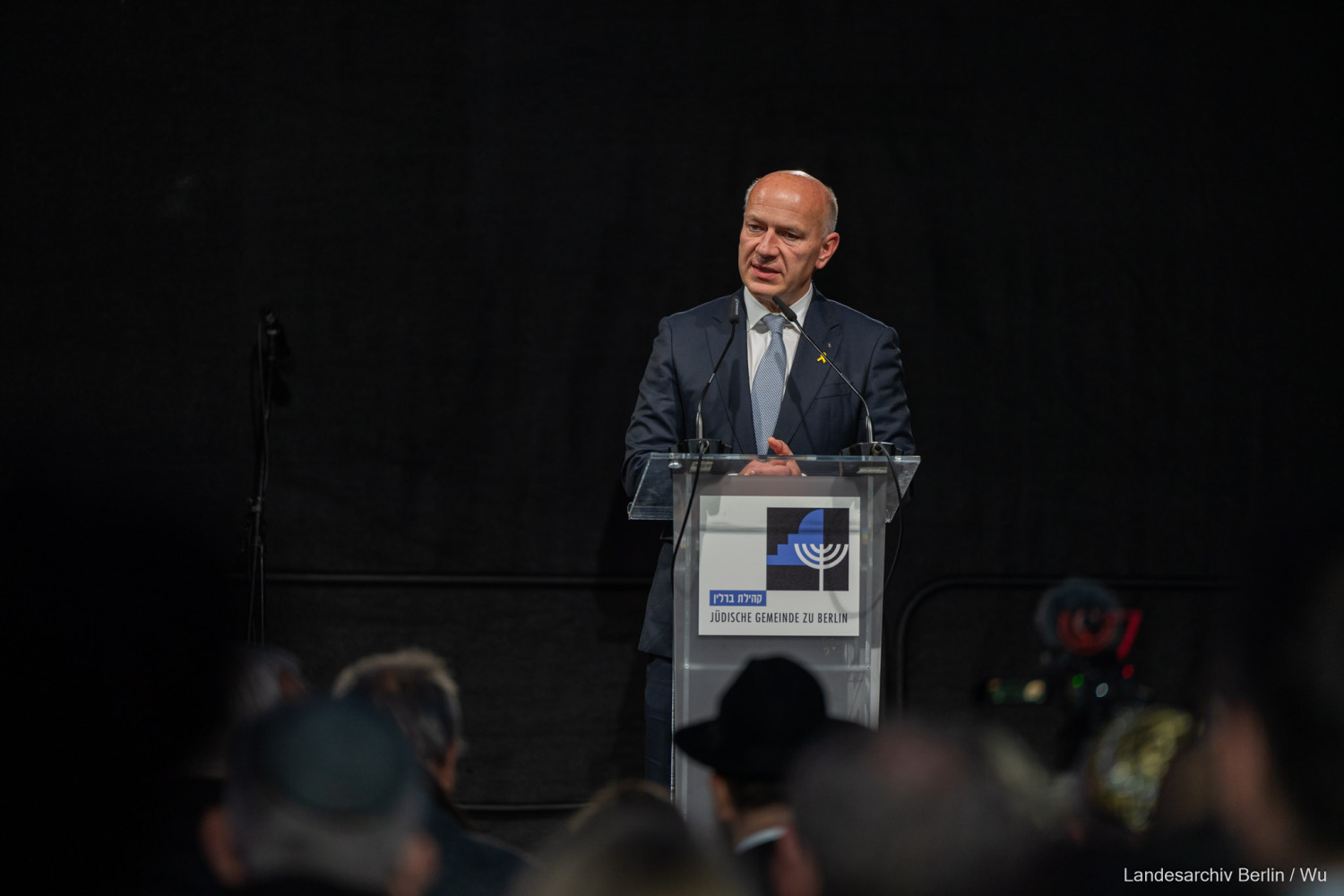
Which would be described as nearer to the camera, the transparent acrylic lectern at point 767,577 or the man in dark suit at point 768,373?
the transparent acrylic lectern at point 767,577

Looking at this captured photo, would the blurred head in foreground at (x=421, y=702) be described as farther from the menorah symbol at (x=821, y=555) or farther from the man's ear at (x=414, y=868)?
the menorah symbol at (x=821, y=555)

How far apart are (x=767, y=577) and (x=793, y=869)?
4.85 feet

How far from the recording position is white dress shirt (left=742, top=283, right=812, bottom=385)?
3.44 meters

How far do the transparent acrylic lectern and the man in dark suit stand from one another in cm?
43

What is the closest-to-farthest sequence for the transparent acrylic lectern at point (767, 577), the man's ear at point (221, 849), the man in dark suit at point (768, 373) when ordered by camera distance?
the man's ear at point (221, 849) → the transparent acrylic lectern at point (767, 577) → the man in dark suit at point (768, 373)

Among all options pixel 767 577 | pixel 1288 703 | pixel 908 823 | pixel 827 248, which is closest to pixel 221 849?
pixel 908 823

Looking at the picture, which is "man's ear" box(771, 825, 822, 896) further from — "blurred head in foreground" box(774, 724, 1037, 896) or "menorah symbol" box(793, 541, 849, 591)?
"menorah symbol" box(793, 541, 849, 591)

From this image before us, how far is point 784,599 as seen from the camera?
276 cm

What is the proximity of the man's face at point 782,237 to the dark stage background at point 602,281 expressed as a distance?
83 centimetres

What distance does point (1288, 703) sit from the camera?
3.76 feet

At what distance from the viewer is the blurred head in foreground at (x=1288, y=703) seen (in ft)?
3.68

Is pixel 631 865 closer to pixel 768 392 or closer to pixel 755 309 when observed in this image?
pixel 768 392

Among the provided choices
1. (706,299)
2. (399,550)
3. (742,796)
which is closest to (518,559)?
(399,550)

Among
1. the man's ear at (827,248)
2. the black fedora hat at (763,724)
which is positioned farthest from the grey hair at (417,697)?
the man's ear at (827,248)
